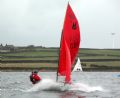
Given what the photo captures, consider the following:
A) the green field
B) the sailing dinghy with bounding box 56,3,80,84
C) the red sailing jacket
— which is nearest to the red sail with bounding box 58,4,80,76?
the sailing dinghy with bounding box 56,3,80,84

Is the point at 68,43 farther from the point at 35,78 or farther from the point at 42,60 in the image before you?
the point at 42,60

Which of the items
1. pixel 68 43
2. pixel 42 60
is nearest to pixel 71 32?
pixel 68 43

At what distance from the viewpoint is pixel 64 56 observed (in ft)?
174

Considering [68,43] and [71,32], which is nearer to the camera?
[71,32]

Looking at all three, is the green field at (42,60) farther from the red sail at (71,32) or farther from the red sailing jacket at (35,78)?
the red sail at (71,32)

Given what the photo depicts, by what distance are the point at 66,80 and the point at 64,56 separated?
2982 millimetres

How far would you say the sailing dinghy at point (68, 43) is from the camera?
51406 mm

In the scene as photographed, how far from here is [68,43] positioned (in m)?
52.1

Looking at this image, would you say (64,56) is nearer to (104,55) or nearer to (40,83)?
(40,83)

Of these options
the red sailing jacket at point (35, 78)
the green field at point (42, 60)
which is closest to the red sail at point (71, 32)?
the red sailing jacket at point (35, 78)

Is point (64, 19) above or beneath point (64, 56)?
above

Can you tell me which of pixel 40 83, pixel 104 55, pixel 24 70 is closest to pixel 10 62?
pixel 24 70

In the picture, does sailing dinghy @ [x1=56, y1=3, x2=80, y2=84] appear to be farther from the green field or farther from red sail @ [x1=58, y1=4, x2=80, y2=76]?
the green field

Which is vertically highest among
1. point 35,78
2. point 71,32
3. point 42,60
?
point 71,32
